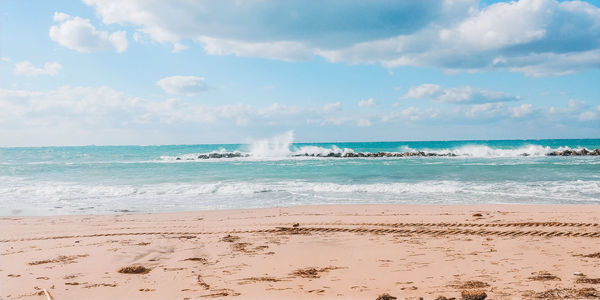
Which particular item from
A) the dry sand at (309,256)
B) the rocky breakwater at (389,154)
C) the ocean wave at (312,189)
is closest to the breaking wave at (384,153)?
the rocky breakwater at (389,154)

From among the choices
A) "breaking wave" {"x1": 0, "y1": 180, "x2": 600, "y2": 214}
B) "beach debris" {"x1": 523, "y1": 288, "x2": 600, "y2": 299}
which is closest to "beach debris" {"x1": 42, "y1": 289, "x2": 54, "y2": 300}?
"beach debris" {"x1": 523, "y1": 288, "x2": 600, "y2": 299}

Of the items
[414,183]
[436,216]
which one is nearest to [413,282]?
[436,216]

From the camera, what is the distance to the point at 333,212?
35.7 ft

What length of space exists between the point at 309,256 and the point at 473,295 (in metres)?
2.82

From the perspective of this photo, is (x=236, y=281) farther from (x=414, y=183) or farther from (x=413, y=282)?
(x=414, y=183)

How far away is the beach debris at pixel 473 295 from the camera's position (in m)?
4.33

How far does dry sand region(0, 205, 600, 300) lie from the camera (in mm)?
4852

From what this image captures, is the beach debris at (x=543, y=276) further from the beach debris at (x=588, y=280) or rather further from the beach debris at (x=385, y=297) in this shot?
the beach debris at (x=385, y=297)

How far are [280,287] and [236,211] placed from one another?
6.83 metres

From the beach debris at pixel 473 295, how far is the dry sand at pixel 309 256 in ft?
0.04

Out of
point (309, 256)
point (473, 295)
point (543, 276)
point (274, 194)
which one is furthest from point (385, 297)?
point (274, 194)

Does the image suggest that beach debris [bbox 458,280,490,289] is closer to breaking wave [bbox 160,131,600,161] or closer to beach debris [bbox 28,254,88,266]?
beach debris [bbox 28,254,88,266]

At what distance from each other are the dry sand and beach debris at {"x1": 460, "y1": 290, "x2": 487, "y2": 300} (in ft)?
0.04

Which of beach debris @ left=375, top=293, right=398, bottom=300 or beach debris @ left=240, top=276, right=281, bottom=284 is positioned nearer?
beach debris @ left=375, top=293, right=398, bottom=300
